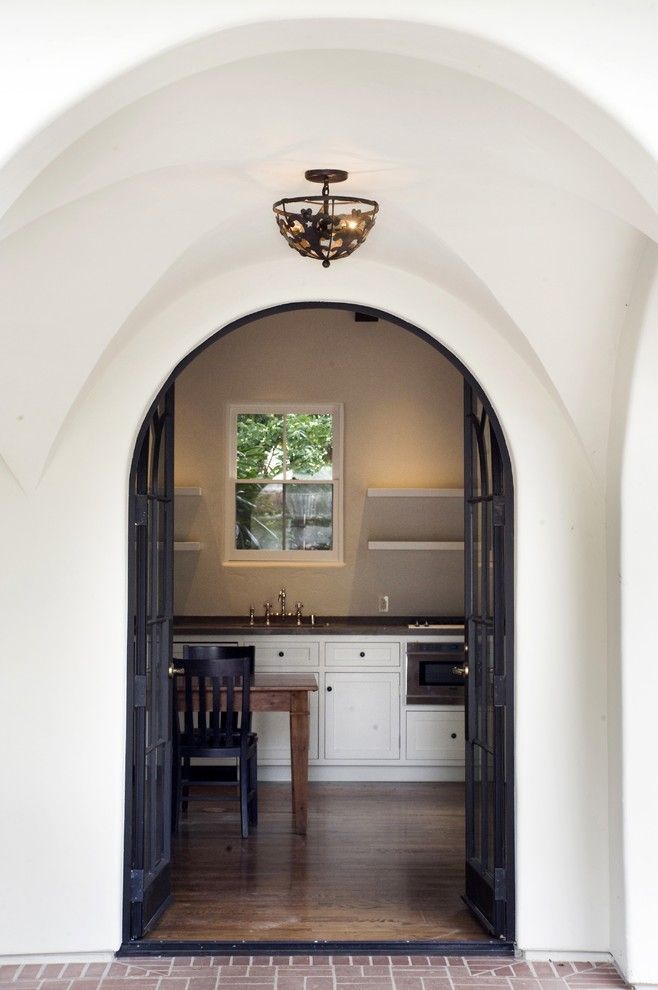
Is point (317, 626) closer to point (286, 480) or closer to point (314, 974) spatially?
point (286, 480)

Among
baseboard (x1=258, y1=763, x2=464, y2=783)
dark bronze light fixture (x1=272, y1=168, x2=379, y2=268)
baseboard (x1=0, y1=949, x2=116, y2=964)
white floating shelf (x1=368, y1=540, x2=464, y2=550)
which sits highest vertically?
dark bronze light fixture (x1=272, y1=168, x2=379, y2=268)

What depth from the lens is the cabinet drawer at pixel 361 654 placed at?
7879 mm

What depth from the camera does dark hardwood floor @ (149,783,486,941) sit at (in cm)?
501

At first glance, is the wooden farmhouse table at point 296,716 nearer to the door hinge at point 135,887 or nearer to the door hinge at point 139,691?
the door hinge at point 139,691

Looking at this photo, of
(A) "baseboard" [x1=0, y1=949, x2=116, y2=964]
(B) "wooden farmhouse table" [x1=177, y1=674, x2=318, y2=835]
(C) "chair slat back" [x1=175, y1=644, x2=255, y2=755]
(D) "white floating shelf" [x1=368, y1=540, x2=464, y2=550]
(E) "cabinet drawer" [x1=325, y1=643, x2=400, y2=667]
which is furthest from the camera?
(D) "white floating shelf" [x1=368, y1=540, x2=464, y2=550]

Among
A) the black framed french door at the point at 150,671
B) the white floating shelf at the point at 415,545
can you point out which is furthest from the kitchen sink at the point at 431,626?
the black framed french door at the point at 150,671

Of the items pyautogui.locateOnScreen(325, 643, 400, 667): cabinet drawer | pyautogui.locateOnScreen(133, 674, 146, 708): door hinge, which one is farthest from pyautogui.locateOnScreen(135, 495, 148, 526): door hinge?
pyautogui.locateOnScreen(325, 643, 400, 667): cabinet drawer

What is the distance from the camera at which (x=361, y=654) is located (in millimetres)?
7887

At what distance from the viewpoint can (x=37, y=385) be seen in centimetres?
458

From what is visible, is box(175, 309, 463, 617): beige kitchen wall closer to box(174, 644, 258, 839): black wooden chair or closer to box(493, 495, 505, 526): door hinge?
box(174, 644, 258, 839): black wooden chair

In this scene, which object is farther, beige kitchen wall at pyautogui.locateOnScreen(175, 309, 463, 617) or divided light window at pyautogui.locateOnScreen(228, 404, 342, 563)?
divided light window at pyautogui.locateOnScreen(228, 404, 342, 563)

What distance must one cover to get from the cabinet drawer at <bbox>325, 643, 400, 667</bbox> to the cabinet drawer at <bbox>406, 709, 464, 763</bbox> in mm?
410

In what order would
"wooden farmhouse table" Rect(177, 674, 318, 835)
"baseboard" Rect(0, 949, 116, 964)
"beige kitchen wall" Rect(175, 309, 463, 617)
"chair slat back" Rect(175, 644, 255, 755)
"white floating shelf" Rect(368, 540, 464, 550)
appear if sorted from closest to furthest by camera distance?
"baseboard" Rect(0, 949, 116, 964) < "chair slat back" Rect(175, 644, 255, 755) < "wooden farmhouse table" Rect(177, 674, 318, 835) < "white floating shelf" Rect(368, 540, 464, 550) < "beige kitchen wall" Rect(175, 309, 463, 617)

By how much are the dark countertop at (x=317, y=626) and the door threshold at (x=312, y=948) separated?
10.4 ft
